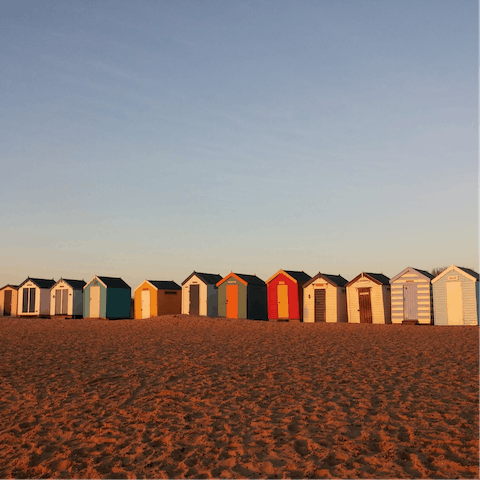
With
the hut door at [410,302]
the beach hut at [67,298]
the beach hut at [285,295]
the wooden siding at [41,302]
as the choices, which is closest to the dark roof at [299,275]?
the beach hut at [285,295]

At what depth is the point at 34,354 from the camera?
1755cm

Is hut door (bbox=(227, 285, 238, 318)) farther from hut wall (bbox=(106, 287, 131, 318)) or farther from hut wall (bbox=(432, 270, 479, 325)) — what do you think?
hut wall (bbox=(432, 270, 479, 325))

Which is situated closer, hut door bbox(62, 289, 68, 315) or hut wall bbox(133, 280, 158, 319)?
hut wall bbox(133, 280, 158, 319)

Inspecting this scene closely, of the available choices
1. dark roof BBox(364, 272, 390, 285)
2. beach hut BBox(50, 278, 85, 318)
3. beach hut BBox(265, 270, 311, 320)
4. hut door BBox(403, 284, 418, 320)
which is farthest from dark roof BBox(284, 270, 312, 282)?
beach hut BBox(50, 278, 85, 318)

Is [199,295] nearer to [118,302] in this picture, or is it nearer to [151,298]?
[151,298]

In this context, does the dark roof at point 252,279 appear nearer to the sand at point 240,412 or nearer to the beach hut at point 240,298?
the beach hut at point 240,298

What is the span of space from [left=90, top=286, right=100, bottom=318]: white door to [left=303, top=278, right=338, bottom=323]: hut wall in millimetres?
18246

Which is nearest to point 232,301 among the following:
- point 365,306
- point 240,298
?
point 240,298

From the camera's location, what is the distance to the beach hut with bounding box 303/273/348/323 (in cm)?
3375

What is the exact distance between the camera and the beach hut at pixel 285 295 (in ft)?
117

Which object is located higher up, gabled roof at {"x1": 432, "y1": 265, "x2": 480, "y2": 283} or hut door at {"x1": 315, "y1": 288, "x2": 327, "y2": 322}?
gabled roof at {"x1": 432, "y1": 265, "x2": 480, "y2": 283}

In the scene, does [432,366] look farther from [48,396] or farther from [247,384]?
[48,396]

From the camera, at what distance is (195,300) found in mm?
38438

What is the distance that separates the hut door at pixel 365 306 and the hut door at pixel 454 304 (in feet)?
16.3
